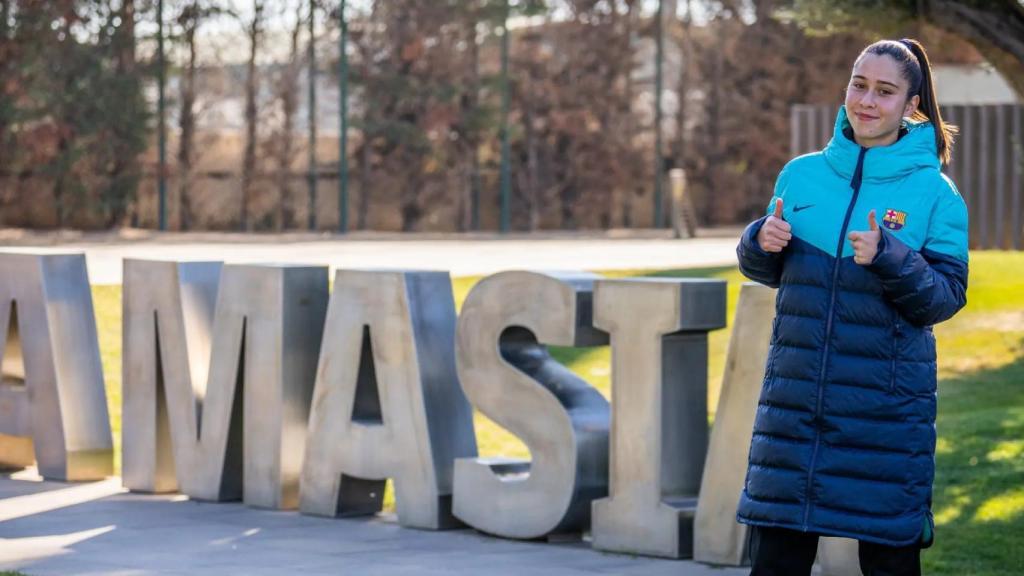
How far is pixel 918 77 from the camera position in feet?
14.9

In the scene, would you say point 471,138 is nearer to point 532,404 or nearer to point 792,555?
point 532,404

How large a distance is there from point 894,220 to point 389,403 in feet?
12.1

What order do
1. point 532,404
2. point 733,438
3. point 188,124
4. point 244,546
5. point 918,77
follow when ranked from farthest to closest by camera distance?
point 188,124
point 532,404
point 244,546
point 733,438
point 918,77

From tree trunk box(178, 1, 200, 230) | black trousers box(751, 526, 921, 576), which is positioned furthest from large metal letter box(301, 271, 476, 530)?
tree trunk box(178, 1, 200, 230)

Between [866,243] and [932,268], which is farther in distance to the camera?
[932,268]

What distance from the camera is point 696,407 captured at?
7.09 m

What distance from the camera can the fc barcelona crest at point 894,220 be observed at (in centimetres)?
443

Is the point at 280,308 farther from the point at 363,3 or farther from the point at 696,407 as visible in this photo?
the point at 363,3

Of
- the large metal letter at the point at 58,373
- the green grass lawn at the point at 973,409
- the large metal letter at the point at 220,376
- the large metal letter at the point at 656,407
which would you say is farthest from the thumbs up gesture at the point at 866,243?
the large metal letter at the point at 58,373

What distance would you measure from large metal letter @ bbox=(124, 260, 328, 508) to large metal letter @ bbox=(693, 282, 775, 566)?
2209mm

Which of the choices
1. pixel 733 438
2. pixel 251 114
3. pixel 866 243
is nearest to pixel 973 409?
pixel 733 438

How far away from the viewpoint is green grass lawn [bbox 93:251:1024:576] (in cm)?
723

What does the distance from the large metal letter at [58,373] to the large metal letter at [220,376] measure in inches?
13.4

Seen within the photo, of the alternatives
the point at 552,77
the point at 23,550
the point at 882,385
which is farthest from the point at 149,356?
the point at 552,77
